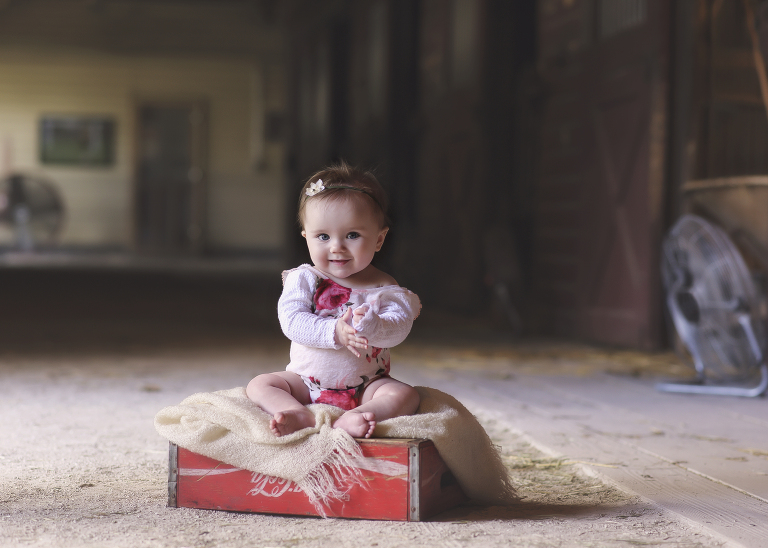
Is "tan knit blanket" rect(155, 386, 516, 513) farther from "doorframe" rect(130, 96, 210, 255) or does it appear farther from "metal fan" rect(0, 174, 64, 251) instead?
"doorframe" rect(130, 96, 210, 255)

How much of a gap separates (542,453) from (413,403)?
32.2 inches

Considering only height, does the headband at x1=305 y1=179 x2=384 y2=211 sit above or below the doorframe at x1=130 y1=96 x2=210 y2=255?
below

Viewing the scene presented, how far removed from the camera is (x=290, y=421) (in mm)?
2143

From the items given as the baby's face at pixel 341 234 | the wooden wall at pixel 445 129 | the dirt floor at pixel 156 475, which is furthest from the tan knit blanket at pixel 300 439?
the wooden wall at pixel 445 129

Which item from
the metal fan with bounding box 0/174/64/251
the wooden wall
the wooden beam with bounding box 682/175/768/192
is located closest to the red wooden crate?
the wooden beam with bounding box 682/175/768/192

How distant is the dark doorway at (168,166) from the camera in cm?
1811

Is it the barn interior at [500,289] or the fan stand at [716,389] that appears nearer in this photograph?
the barn interior at [500,289]

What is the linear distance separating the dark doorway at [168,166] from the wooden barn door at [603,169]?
12.0 meters

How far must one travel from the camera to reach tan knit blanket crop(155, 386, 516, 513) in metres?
2.12

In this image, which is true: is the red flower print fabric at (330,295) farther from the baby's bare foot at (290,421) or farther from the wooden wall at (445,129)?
the wooden wall at (445,129)

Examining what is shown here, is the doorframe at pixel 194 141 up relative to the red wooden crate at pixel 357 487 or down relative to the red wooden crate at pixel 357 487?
up

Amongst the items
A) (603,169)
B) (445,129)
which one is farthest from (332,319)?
(445,129)

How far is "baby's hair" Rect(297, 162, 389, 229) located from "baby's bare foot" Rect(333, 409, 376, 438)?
18.8 inches

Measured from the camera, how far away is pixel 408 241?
9555mm
